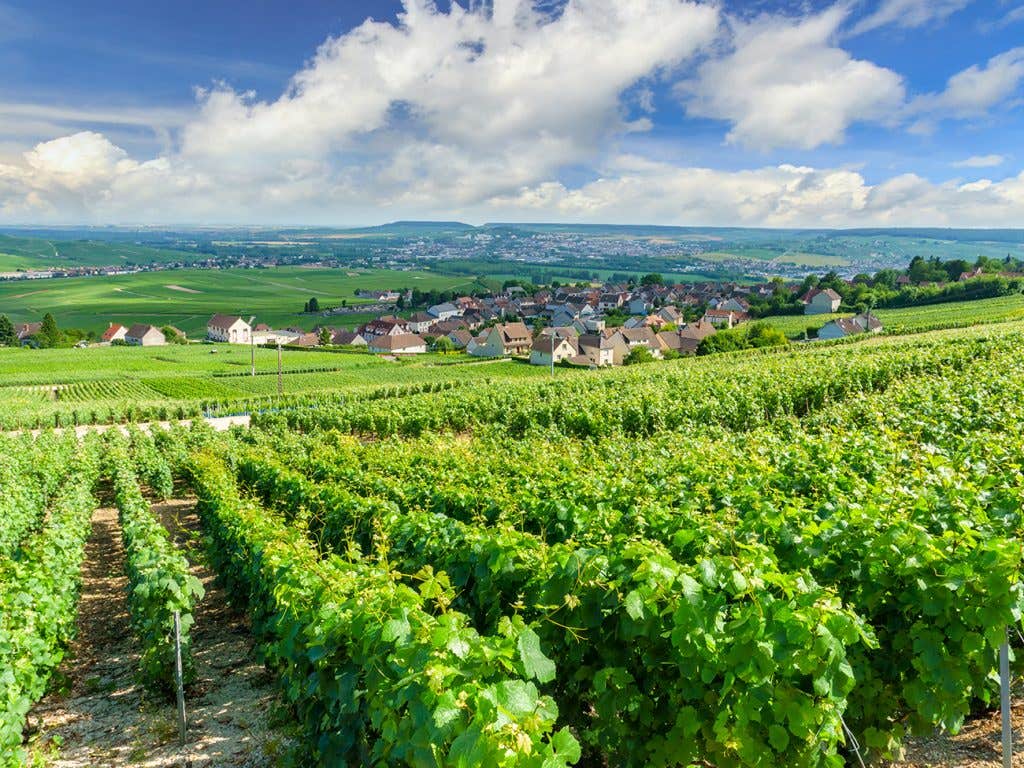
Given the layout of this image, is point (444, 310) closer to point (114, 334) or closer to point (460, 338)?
point (460, 338)

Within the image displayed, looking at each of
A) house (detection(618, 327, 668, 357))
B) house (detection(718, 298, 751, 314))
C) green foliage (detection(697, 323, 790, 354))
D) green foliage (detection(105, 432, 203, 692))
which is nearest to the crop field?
green foliage (detection(697, 323, 790, 354))

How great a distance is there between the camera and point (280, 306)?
Answer: 16975 centimetres

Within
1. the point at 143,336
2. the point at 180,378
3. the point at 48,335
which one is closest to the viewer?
the point at 180,378

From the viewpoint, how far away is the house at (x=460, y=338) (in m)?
114

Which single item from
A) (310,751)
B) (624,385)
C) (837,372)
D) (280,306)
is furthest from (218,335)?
(310,751)

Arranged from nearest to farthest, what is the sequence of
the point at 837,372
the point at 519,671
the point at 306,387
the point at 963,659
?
the point at 519,671 < the point at 963,659 < the point at 837,372 < the point at 306,387

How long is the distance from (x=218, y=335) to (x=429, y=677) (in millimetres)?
135485

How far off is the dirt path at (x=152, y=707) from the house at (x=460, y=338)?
10305 centimetres

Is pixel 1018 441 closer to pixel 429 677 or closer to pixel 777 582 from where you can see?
pixel 777 582

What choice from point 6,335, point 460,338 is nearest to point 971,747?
point 460,338

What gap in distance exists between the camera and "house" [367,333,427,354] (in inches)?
4151

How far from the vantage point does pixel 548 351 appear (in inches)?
3435

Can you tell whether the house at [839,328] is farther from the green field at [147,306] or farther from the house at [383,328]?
the green field at [147,306]

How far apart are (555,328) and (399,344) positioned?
29.9 m
